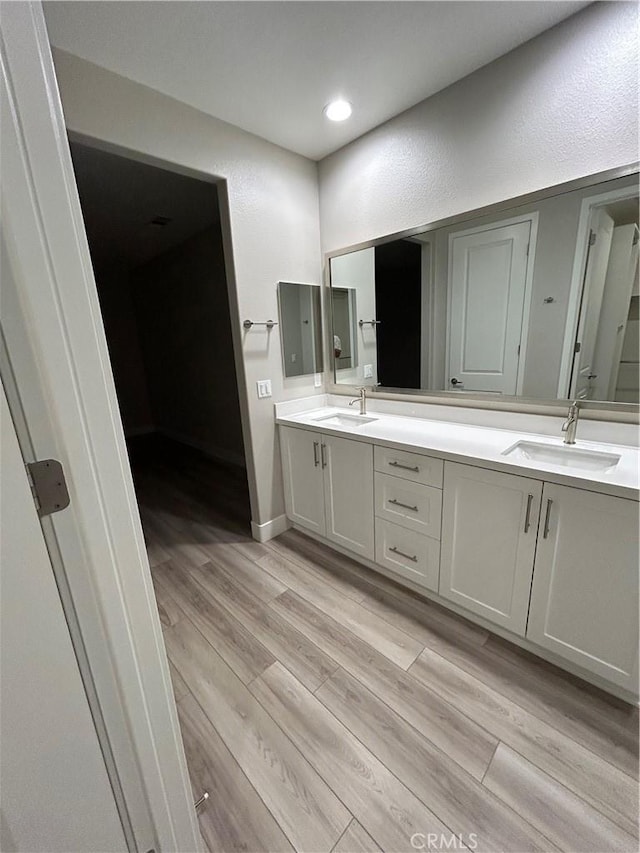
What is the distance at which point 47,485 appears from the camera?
1.91 feet

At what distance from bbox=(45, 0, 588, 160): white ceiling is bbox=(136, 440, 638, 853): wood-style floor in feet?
8.40

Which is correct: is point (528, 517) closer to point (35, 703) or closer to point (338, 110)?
point (35, 703)

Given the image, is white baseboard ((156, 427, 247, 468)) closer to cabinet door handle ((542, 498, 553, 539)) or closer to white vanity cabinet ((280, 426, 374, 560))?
white vanity cabinet ((280, 426, 374, 560))

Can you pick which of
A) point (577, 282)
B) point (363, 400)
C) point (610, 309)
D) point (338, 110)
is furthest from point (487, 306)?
point (338, 110)

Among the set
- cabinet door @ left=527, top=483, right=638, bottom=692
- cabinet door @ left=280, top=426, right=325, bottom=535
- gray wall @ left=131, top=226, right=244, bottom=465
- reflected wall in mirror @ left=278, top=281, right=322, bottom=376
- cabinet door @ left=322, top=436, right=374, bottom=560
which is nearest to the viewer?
cabinet door @ left=527, top=483, right=638, bottom=692

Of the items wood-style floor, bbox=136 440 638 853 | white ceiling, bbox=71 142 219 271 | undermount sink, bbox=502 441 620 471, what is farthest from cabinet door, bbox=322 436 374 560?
white ceiling, bbox=71 142 219 271

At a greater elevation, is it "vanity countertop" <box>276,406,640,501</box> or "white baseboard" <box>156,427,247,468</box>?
"vanity countertop" <box>276,406,640,501</box>

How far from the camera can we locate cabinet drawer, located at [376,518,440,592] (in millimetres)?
1746

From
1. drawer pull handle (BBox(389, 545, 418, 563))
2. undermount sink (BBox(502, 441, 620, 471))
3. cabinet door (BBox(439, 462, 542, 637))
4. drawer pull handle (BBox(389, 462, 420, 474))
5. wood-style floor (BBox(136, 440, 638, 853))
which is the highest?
undermount sink (BBox(502, 441, 620, 471))

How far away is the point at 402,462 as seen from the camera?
1766 mm

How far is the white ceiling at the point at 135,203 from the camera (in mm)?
2299

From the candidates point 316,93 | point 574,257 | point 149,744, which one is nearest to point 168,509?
point 149,744

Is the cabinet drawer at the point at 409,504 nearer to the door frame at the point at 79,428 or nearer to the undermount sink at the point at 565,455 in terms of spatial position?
the undermount sink at the point at 565,455

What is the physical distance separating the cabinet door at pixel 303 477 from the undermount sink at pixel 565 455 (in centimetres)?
106
